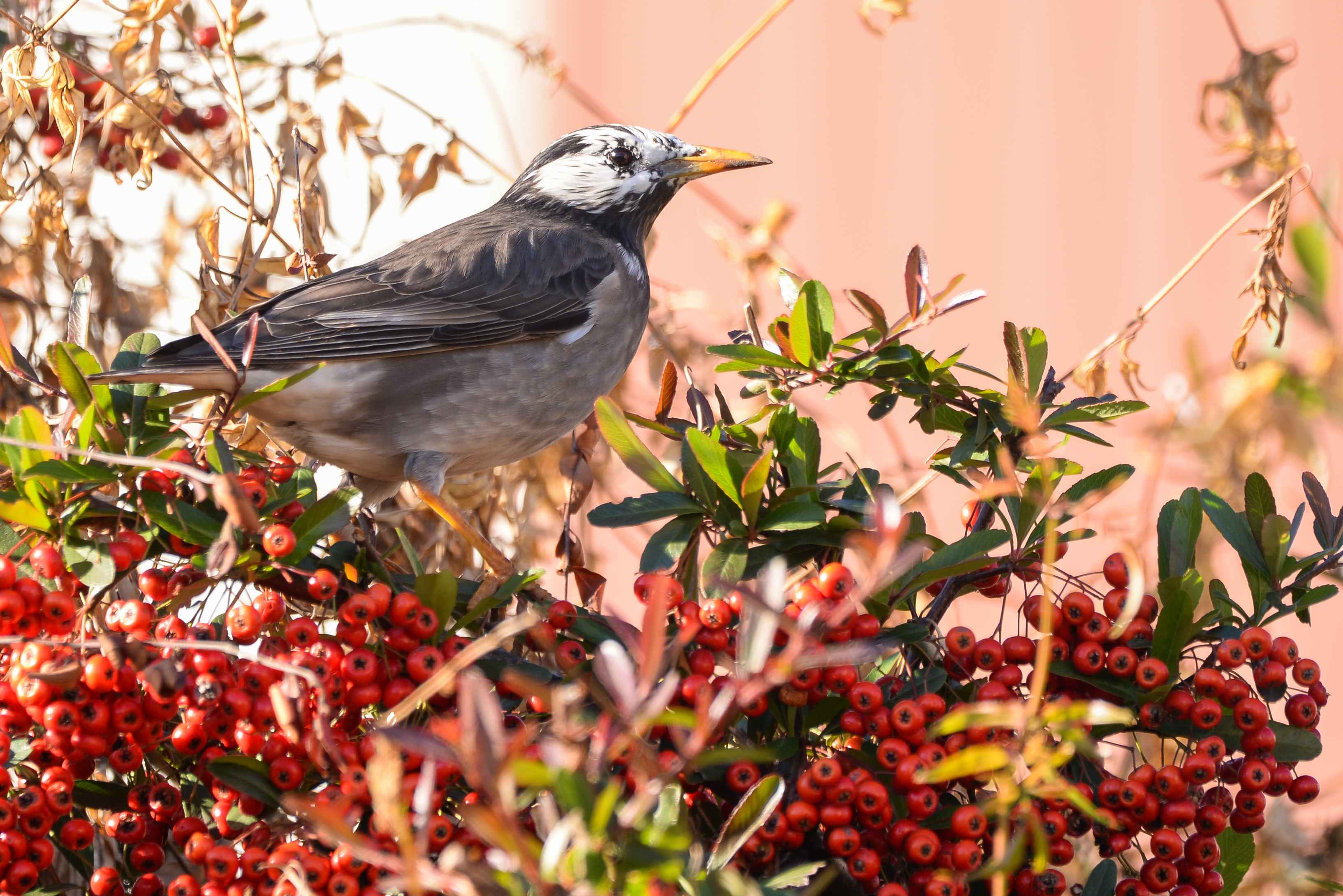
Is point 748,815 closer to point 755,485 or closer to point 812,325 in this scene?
point 755,485

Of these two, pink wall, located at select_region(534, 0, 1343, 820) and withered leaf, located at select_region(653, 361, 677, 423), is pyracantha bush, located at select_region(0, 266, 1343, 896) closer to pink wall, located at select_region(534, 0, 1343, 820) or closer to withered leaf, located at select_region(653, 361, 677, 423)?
withered leaf, located at select_region(653, 361, 677, 423)

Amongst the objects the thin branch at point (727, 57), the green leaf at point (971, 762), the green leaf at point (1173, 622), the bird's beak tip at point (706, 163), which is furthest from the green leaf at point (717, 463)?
the bird's beak tip at point (706, 163)

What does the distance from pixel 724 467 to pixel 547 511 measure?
1444mm

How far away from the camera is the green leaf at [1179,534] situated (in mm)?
1574

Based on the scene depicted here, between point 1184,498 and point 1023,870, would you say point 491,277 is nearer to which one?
point 1184,498

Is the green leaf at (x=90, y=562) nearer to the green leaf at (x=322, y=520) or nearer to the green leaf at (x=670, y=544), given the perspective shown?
the green leaf at (x=322, y=520)

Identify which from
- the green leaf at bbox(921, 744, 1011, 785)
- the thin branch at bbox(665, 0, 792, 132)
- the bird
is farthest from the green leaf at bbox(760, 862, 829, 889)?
the thin branch at bbox(665, 0, 792, 132)

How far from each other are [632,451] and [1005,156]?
319 centimetres

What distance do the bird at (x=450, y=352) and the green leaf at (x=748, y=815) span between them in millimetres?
1401

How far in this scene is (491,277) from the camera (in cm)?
270

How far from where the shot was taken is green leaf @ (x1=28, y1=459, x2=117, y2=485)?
1.33 metres

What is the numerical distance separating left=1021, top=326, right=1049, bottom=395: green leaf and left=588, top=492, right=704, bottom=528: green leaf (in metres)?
0.48

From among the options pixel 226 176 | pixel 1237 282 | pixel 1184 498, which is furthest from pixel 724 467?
pixel 1237 282

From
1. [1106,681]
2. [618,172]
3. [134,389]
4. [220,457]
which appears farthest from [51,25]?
[1106,681]
